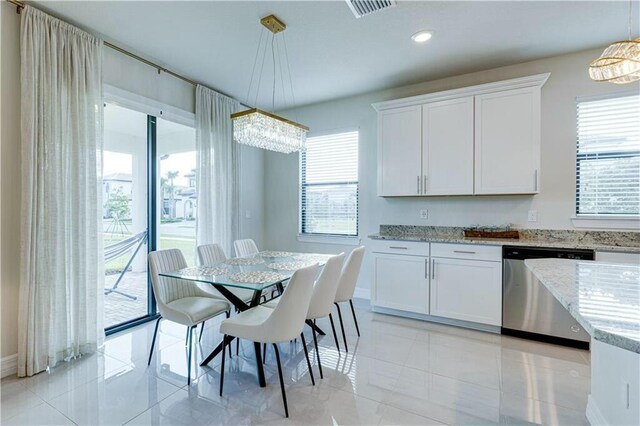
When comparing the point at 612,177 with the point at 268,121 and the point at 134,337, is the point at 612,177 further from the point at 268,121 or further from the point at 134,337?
the point at 134,337

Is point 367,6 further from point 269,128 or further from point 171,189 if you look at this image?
point 171,189

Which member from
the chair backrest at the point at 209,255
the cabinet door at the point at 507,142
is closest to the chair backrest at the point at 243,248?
the chair backrest at the point at 209,255

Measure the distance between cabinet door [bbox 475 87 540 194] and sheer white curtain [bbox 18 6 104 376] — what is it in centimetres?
390

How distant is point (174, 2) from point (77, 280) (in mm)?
2451

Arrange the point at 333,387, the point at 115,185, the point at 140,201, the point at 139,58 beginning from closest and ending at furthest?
1. the point at 333,387
2. the point at 139,58
3. the point at 115,185
4. the point at 140,201

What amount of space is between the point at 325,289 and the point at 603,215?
2.98 meters

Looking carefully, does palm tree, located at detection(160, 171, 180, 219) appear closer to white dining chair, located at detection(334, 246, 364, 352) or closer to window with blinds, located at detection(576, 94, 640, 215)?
white dining chair, located at detection(334, 246, 364, 352)

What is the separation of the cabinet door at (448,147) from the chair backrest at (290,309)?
89.6 inches

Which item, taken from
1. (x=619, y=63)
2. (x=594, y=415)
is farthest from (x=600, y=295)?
(x=619, y=63)

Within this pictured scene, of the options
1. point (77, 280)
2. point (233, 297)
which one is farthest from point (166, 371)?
point (77, 280)

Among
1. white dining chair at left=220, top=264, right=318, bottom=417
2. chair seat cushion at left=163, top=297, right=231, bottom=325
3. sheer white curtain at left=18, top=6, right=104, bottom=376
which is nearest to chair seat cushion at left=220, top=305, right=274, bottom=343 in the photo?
white dining chair at left=220, top=264, right=318, bottom=417

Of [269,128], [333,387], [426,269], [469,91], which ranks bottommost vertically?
[333,387]

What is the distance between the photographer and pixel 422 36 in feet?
9.10

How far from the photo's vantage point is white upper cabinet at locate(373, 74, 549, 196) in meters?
3.13
